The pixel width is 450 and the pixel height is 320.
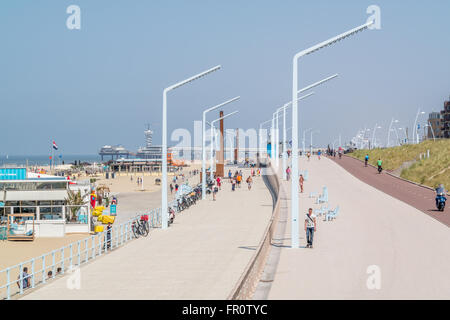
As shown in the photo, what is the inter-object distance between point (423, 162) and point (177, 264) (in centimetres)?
4267

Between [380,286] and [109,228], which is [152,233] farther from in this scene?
[380,286]

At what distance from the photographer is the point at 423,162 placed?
2181 inches

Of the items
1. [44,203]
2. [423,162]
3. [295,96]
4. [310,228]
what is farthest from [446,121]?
[310,228]

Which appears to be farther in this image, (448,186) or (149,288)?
(448,186)

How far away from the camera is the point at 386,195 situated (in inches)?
1460

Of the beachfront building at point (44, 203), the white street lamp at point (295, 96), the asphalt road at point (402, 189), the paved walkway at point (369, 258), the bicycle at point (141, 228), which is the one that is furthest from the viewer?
the beachfront building at point (44, 203)

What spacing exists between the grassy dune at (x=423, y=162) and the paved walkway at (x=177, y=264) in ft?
73.2

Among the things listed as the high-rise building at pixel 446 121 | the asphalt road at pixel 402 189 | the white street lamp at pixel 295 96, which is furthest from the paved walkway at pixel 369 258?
the high-rise building at pixel 446 121

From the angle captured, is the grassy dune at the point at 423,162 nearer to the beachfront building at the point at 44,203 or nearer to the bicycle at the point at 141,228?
the beachfront building at the point at 44,203

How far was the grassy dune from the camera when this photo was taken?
48.0m

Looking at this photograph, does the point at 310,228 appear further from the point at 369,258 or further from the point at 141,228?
the point at 141,228

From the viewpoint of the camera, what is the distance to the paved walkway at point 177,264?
13609mm
